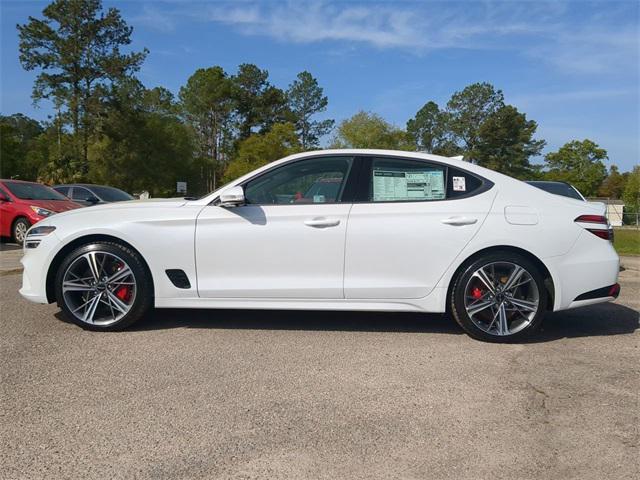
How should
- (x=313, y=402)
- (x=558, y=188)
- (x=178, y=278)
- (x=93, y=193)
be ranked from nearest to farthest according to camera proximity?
1. (x=313, y=402)
2. (x=178, y=278)
3. (x=558, y=188)
4. (x=93, y=193)

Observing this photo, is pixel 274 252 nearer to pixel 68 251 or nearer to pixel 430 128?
pixel 68 251

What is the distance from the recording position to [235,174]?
57219mm

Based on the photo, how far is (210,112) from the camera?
2633 inches

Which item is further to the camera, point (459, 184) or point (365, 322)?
point (365, 322)

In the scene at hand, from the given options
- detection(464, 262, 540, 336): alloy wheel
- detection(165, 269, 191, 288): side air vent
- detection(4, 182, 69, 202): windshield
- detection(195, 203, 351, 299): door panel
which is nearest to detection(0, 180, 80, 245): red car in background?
detection(4, 182, 69, 202): windshield

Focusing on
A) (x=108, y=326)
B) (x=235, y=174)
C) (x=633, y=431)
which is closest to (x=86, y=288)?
(x=108, y=326)

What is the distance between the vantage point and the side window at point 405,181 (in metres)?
4.39

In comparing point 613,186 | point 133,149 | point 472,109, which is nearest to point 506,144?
point 472,109

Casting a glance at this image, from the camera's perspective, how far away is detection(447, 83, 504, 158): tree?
77938mm

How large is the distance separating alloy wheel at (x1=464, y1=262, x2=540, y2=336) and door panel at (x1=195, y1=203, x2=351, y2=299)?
1.08m

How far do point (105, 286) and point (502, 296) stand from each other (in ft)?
10.7

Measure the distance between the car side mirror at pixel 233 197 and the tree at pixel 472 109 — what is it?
76833 millimetres

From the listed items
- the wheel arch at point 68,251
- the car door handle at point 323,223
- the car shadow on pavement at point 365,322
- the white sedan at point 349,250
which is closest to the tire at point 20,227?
→ the car shadow on pavement at point 365,322

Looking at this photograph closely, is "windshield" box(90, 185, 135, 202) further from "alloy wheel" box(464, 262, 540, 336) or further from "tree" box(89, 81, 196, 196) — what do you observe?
"tree" box(89, 81, 196, 196)
